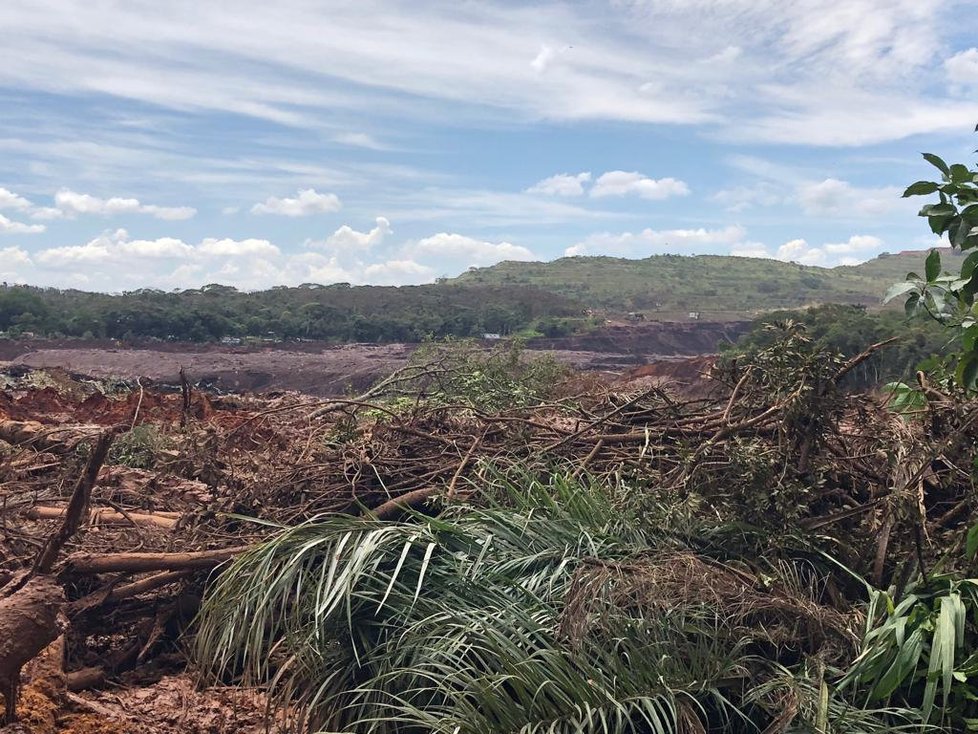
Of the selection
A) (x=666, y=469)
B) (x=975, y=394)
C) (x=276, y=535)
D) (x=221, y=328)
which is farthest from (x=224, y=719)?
(x=221, y=328)

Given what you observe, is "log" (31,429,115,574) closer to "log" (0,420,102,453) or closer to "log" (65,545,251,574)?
"log" (65,545,251,574)

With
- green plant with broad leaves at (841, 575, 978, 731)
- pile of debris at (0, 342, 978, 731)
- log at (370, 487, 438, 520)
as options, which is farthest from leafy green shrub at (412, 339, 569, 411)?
green plant with broad leaves at (841, 575, 978, 731)

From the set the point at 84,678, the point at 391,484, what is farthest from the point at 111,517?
the point at 391,484

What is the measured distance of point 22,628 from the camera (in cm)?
314

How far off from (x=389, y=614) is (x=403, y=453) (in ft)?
5.20

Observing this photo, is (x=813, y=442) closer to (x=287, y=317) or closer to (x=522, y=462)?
(x=522, y=462)

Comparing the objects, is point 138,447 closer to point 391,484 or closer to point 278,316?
point 391,484

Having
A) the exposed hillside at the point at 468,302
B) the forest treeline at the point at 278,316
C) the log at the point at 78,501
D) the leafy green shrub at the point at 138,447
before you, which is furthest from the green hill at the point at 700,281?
the log at the point at 78,501

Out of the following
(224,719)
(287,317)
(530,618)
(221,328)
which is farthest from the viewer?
(287,317)

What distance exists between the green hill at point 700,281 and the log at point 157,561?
47.1 m

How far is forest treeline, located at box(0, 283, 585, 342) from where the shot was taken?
33.3 metres

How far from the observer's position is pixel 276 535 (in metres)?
3.83

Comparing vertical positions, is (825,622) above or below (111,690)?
above

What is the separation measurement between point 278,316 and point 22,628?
1459 inches
